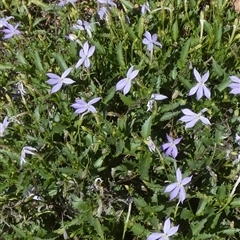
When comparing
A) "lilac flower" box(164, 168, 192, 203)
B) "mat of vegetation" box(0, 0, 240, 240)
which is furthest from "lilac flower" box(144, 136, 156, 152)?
"lilac flower" box(164, 168, 192, 203)

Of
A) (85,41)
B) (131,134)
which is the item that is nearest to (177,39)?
(85,41)

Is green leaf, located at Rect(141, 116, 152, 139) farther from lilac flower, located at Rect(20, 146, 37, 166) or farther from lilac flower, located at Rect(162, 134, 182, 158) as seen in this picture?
lilac flower, located at Rect(20, 146, 37, 166)

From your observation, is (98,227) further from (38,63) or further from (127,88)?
(38,63)

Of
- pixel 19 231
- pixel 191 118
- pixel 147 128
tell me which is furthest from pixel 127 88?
pixel 19 231

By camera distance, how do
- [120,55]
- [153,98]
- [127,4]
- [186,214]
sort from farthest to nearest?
[127,4] → [120,55] → [153,98] → [186,214]

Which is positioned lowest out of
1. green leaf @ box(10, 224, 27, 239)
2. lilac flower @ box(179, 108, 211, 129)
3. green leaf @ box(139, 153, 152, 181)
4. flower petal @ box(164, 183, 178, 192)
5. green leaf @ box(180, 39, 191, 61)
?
green leaf @ box(10, 224, 27, 239)

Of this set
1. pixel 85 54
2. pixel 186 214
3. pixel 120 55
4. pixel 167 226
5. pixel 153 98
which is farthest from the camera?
pixel 120 55

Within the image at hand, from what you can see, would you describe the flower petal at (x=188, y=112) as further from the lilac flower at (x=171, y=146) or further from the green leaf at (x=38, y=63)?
the green leaf at (x=38, y=63)

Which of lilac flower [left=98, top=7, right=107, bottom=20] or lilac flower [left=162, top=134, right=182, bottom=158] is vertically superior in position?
lilac flower [left=98, top=7, right=107, bottom=20]

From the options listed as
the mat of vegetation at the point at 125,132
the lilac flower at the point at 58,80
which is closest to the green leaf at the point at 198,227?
the mat of vegetation at the point at 125,132
